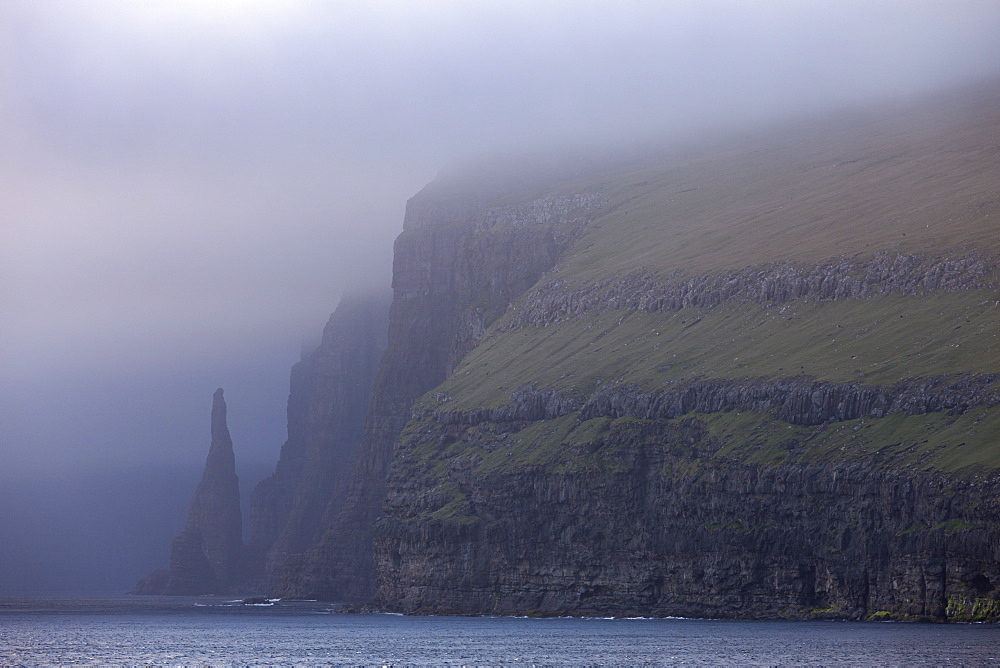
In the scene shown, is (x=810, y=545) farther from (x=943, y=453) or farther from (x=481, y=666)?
(x=481, y=666)

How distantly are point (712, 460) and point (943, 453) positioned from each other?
129 ft

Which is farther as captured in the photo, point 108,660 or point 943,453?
point 943,453

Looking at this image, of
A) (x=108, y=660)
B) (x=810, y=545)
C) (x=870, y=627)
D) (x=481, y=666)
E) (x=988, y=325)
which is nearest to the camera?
(x=481, y=666)

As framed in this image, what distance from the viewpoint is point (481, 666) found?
11556cm

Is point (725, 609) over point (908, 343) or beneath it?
beneath

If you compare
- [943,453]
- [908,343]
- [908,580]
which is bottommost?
[908,580]

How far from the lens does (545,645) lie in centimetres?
14125

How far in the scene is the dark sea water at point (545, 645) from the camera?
117 meters

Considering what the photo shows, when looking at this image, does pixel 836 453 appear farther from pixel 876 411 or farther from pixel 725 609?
pixel 725 609

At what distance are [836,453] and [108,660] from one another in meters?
95.0

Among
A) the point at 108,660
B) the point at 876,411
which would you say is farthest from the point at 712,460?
the point at 108,660

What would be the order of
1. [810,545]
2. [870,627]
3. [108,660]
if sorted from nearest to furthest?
[108,660], [870,627], [810,545]

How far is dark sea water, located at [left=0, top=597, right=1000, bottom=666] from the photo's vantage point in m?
117

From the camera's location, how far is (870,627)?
155 m
